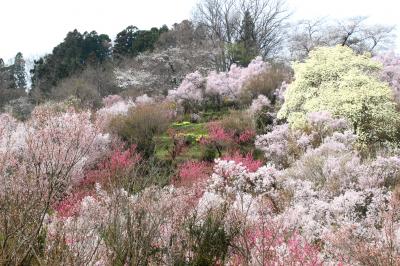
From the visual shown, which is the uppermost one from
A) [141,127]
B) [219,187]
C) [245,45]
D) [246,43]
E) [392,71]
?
[246,43]

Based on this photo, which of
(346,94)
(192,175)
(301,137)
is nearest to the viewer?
(192,175)

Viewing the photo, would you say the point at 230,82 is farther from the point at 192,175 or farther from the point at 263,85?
the point at 192,175

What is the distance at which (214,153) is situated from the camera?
2148cm

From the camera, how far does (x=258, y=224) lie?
10016 millimetres

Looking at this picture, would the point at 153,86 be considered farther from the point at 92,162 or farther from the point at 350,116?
the point at 350,116

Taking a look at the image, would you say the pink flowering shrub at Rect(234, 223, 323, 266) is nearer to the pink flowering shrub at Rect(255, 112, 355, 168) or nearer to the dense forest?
the dense forest

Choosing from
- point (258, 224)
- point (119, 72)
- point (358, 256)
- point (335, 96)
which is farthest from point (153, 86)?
point (358, 256)

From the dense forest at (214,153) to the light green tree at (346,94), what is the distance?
6cm

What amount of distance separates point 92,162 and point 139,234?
13.7m

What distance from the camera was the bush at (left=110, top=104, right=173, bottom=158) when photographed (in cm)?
2209

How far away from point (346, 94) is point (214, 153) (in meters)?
6.31

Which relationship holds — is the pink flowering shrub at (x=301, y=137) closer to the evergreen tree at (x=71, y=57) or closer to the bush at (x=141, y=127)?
the bush at (x=141, y=127)

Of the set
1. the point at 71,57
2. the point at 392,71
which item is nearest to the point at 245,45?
the point at 392,71

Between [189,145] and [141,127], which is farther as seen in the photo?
[189,145]
